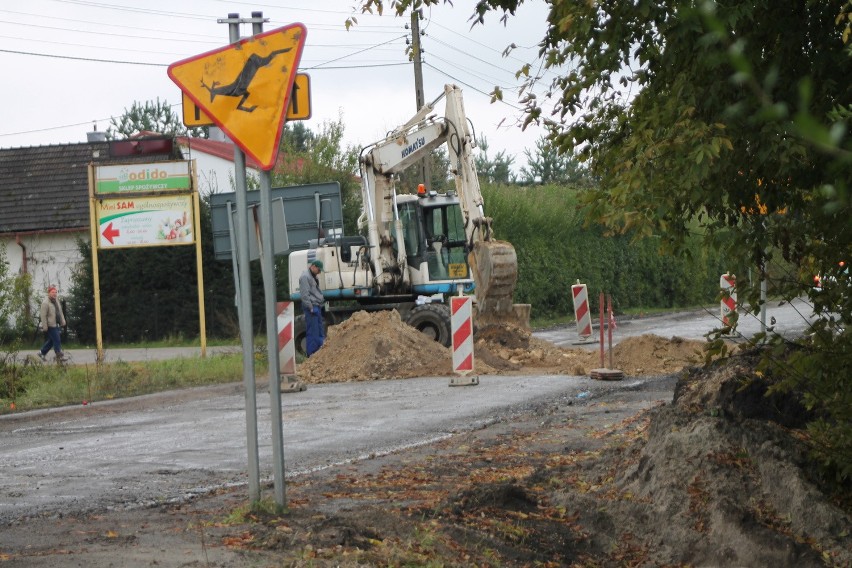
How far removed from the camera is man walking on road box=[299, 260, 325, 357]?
22.7 m

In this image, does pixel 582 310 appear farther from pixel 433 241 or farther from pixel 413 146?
pixel 413 146

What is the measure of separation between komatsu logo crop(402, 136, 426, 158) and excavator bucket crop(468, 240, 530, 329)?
2.80 metres

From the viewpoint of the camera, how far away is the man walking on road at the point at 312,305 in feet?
74.4

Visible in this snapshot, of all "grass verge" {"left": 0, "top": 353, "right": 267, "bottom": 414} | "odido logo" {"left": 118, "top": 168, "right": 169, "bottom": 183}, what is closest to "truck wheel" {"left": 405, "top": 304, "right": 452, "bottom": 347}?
"grass verge" {"left": 0, "top": 353, "right": 267, "bottom": 414}

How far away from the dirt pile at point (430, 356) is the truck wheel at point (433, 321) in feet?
5.45

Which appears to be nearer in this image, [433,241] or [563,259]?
[433,241]

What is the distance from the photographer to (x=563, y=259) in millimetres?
38438

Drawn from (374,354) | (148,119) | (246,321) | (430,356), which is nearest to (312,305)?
(374,354)

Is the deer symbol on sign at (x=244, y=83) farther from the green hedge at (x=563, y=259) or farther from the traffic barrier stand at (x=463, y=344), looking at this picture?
the green hedge at (x=563, y=259)

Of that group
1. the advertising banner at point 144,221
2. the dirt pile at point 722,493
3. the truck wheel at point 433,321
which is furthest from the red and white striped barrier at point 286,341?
the dirt pile at point 722,493

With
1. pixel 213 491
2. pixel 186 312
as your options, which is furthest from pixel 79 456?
pixel 186 312

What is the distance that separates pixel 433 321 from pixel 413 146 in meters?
3.70

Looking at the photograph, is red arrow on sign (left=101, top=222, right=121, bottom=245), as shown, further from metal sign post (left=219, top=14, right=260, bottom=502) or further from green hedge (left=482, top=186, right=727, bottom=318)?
metal sign post (left=219, top=14, right=260, bottom=502)

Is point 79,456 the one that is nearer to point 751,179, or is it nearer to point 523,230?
point 751,179
